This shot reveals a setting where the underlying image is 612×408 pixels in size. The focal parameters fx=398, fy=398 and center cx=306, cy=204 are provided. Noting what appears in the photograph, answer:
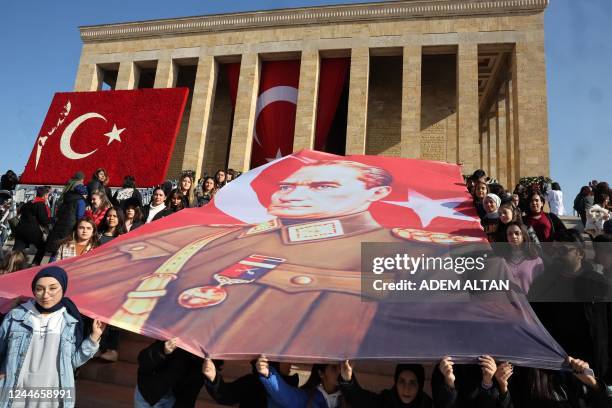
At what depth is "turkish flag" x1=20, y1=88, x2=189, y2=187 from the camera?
1445 centimetres

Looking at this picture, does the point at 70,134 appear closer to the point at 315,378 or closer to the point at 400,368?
the point at 315,378

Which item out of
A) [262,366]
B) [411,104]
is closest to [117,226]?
[262,366]

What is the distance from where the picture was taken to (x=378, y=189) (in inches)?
235

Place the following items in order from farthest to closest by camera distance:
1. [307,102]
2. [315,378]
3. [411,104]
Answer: [307,102], [411,104], [315,378]

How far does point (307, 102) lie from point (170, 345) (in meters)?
15.2

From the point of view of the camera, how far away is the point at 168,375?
2.73 m

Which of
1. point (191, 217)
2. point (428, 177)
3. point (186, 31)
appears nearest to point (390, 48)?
point (186, 31)

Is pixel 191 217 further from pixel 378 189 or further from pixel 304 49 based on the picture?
pixel 304 49

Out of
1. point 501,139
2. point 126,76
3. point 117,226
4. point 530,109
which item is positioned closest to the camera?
point 117,226

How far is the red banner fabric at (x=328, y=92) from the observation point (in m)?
17.3

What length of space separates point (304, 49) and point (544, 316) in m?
16.4

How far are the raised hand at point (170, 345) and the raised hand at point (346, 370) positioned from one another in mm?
1094

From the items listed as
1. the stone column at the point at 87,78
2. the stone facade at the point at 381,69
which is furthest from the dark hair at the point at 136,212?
the stone column at the point at 87,78

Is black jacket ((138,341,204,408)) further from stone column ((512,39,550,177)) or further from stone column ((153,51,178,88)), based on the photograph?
stone column ((153,51,178,88))
